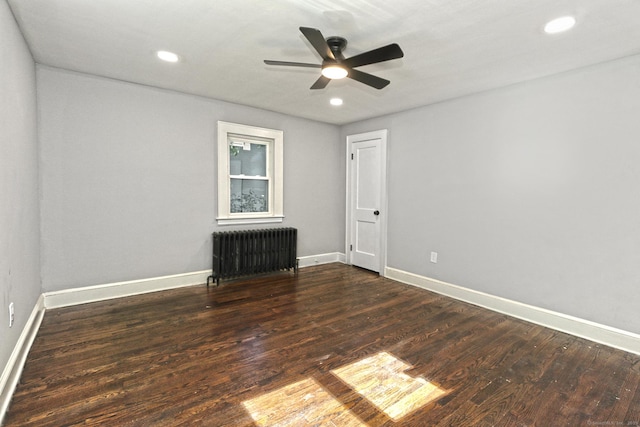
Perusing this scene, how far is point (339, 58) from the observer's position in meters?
2.45

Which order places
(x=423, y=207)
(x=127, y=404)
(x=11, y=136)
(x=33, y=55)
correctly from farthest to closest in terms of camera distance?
1. (x=423, y=207)
2. (x=33, y=55)
3. (x=11, y=136)
4. (x=127, y=404)

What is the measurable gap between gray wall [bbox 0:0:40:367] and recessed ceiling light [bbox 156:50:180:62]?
96 cm

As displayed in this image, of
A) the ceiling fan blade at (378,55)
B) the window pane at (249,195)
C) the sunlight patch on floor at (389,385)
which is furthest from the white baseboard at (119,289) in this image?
the ceiling fan blade at (378,55)

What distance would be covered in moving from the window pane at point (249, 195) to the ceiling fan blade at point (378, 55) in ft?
8.82

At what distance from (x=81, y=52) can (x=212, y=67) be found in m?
1.13

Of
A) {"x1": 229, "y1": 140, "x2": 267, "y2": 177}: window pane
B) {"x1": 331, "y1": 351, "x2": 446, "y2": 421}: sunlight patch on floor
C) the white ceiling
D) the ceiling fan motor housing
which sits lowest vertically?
{"x1": 331, "y1": 351, "x2": 446, "y2": 421}: sunlight patch on floor

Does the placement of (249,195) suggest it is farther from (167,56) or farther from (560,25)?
(560,25)

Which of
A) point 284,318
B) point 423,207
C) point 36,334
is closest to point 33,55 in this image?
point 36,334

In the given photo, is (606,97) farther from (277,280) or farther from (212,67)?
(277,280)

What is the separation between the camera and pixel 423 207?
4.28 m

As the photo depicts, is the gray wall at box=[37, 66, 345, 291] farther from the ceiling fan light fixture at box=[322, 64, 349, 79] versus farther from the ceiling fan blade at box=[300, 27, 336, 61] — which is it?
the ceiling fan blade at box=[300, 27, 336, 61]

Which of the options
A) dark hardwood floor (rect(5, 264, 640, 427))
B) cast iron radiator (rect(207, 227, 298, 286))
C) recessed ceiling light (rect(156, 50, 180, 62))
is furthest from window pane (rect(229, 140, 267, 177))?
dark hardwood floor (rect(5, 264, 640, 427))

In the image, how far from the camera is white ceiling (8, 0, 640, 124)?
2.05 metres

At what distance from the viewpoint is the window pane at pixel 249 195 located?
4574 mm
